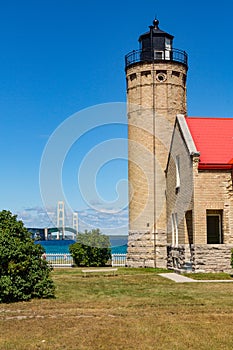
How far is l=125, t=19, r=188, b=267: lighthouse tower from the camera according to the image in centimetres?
2961

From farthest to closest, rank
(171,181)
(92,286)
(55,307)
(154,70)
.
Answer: (154,70) < (171,181) < (92,286) < (55,307)

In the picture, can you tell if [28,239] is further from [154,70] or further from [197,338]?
[154,70]

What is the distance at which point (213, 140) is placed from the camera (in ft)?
→ 81.7

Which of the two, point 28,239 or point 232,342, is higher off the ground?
point 28,239

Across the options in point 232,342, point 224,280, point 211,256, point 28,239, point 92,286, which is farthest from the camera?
point 211,256

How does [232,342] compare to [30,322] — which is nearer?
[232,342]

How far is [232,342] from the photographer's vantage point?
28.9ft

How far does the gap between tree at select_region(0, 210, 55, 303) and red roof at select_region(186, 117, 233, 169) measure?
11.3m

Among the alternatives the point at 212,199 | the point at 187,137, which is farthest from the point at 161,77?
the point at 212,199

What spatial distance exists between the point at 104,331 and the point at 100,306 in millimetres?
3171

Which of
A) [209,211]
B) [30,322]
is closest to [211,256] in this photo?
[209,211]

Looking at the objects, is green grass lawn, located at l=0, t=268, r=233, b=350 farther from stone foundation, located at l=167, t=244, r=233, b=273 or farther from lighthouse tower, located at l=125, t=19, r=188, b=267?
lighthouse tower, located at l=125, t=19, r=188, b=267

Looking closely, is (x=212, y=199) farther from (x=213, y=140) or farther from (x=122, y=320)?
(x=122, y=320)

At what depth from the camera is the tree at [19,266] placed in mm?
13734
